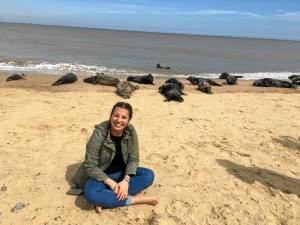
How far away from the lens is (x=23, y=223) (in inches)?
146

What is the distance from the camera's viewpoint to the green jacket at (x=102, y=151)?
3.96m

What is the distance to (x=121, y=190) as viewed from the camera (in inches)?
155

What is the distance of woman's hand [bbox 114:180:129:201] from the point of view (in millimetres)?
3939

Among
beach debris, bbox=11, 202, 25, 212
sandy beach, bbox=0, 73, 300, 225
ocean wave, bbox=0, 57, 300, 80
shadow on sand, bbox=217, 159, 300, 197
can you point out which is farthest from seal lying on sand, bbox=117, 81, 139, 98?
ocean wave, bbox=0, 57, 300, 80

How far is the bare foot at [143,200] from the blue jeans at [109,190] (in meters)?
0.06

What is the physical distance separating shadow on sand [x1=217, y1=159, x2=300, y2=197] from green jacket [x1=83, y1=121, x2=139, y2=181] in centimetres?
195

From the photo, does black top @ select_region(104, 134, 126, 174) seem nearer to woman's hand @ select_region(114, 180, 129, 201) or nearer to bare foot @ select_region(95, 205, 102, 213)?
woman's hand @ select_region(114, 180, 129, 201)

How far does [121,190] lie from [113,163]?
1.42ft

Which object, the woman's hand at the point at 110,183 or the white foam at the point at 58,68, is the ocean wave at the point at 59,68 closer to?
the white foam at the point at 58,68

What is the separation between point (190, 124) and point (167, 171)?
2.53m

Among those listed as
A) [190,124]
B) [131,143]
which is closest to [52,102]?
[190,124]

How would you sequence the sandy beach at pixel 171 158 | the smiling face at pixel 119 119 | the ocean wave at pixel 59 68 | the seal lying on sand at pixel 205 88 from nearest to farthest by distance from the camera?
the smiling face at pixel 119 119 → the sandy beach at pixel 171 158 → the seal lying on sand at pixel 205 88 → the ocean wave at pixel 59 68

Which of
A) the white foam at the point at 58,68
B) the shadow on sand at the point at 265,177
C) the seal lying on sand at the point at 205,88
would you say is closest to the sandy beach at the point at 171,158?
the shadow on sand at the point at 265,177

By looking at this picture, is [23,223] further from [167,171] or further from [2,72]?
[2,72]
